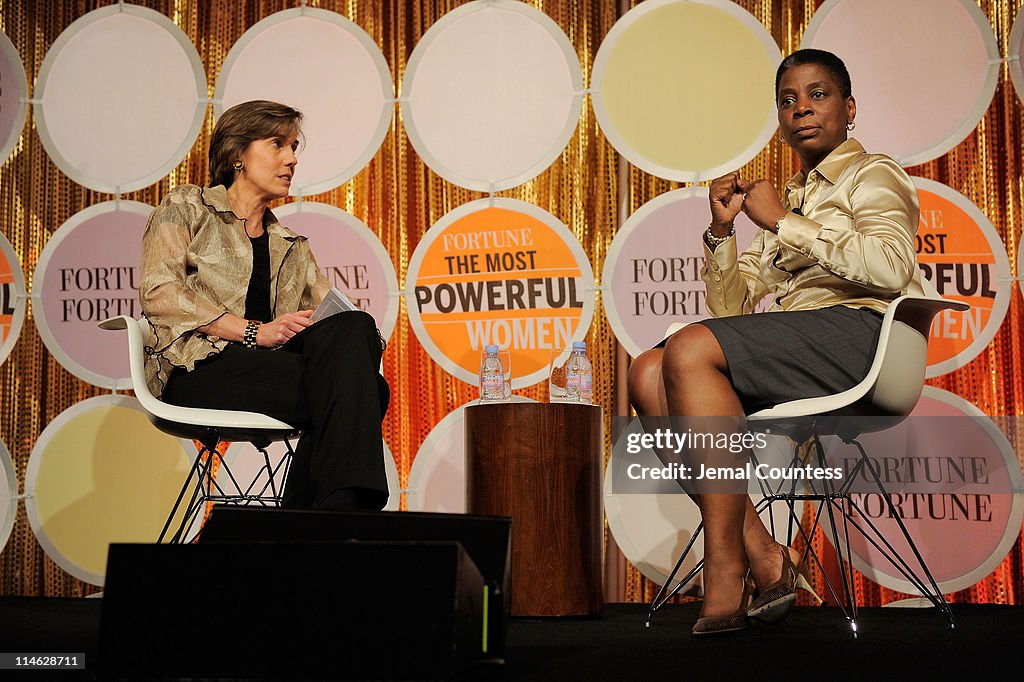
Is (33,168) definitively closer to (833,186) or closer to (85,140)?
(85,140)

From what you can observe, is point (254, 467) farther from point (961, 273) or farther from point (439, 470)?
point (961, 273)

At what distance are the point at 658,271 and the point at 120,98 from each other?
6.51ft

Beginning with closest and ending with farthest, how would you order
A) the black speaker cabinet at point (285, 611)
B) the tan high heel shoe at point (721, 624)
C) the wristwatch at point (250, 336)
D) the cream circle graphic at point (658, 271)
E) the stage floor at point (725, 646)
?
1. the black speaker cabinet at point (285, 611)
2. the stage floor at point (725, 646)
3. the tan high heel shoe at point (721, 624)
4. the wristwatch at point (250, 336)
5. the cream circle graphic at point (658, 271)

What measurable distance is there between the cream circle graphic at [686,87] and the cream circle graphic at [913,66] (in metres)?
0.22

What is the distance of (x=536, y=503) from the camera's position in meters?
2.61

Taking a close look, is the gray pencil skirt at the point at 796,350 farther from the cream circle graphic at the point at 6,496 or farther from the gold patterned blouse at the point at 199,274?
the cream circle graphic at the point at 6,496

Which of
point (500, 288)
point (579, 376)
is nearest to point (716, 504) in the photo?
point (579, 376)

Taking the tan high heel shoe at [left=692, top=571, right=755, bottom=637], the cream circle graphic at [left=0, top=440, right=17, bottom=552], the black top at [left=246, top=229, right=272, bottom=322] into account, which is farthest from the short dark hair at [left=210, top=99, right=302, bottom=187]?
A: the tan high heel shoe at [left=692, top=571, right=755, bottom=637]

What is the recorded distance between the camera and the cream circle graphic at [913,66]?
125 inches

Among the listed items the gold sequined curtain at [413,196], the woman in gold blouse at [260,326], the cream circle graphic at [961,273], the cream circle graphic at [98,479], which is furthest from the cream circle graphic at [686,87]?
the cream circle graphic at [98,479]

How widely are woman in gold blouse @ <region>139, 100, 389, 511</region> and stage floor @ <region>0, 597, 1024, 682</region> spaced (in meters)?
0.53

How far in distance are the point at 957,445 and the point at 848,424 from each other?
0.94m

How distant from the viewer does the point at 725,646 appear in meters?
1.80

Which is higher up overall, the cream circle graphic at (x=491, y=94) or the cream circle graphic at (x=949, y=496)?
the cream circle graphic at (x=491, y=94)
